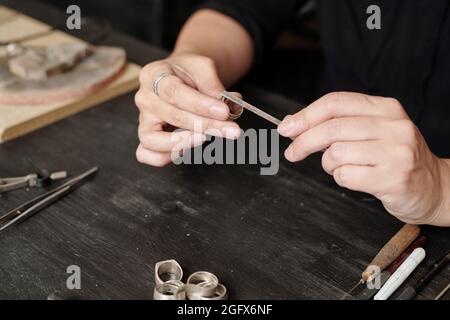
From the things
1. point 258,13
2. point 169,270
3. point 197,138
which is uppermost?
point 258,13

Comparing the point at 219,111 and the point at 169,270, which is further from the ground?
the point at 219,111

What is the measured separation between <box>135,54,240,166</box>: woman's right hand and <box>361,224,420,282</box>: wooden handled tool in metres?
0.28

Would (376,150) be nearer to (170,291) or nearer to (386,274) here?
(386,274)

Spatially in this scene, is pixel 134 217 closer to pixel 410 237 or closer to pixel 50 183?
pixel 50 183

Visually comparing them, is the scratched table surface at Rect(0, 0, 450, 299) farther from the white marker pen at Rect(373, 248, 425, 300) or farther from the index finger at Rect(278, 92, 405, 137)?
the index finger at Rect(278, 92, 405, 137)

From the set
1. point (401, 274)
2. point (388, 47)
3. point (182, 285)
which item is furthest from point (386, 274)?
point (388, 47)

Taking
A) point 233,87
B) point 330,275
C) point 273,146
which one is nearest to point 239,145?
point 273,146

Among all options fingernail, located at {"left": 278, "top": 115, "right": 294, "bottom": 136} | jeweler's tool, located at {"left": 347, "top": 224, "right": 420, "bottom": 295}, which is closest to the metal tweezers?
fingernail, located at {"left": 278, "top": 115, "right": 294, "bottom": 136}

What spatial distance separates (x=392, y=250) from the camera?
81cm

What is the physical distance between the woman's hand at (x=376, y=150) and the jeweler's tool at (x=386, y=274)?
45 mm

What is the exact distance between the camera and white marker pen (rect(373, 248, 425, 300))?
738 mm

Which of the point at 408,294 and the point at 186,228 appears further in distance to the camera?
the point at 186,228

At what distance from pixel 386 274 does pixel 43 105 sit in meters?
0.78

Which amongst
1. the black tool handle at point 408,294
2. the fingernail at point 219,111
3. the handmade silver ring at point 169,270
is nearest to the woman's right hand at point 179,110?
the fingernail at point 219,111
